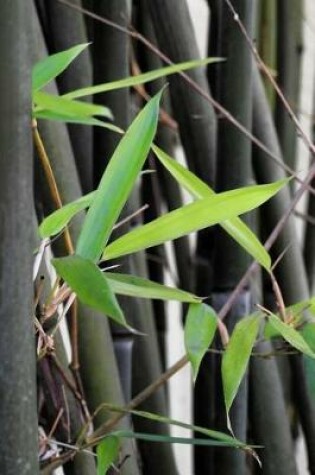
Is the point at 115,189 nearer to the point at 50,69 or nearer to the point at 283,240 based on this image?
the point at 50,69

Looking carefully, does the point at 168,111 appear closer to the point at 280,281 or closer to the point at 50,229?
the point at 280,281

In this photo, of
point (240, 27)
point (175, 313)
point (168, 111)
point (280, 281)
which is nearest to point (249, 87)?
point (240, 27)

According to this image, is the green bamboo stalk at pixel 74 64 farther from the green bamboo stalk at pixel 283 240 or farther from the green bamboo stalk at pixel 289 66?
the green bamboo stalk at pixel 289 66

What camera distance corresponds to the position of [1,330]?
32 centimetres

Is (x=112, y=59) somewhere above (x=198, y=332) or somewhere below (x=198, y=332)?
above

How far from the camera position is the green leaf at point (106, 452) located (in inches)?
15.7

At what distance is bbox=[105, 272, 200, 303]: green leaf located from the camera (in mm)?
365

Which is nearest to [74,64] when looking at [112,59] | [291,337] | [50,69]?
[112,59]

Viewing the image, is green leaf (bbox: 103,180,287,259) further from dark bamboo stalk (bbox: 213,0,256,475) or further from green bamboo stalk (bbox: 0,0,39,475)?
dark bamboo stalk (bbox: 213,0,256,475)

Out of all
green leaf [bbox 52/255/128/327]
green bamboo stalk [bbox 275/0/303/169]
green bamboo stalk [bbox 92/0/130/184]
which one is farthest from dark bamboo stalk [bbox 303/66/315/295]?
green leaf [bbox 52/255/128/327]

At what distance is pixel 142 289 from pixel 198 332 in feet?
0.09

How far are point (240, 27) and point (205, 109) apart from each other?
0.12 metres

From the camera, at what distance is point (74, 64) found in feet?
1.90

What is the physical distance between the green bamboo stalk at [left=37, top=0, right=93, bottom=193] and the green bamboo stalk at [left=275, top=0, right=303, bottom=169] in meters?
0.27
